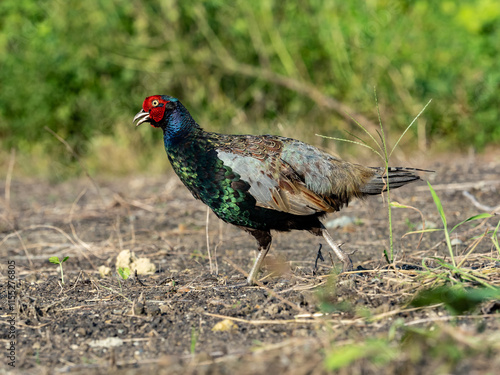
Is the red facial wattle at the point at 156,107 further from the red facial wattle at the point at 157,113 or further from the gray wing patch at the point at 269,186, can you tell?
the gray wing patch at the point at 269,186

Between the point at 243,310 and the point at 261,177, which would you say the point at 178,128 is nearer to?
the point at 261,177

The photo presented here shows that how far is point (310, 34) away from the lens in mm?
9797

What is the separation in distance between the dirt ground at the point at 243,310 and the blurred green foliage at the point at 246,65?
357 centimetres

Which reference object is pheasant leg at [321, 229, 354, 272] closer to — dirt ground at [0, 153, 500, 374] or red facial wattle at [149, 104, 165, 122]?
dirt ground at [0, 153, 500, 374]

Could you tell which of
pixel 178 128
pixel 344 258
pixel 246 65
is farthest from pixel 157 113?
pixel 246 65

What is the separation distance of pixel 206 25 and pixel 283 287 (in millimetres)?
7073

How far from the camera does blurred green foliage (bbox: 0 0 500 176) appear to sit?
899cm

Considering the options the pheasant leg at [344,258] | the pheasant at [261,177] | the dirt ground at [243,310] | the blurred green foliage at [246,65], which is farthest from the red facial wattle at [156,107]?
the blurred green foliage at [246,65]

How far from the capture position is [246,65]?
9789mm

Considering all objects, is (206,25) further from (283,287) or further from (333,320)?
(333,320)

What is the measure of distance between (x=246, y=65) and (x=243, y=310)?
7197 millimetres

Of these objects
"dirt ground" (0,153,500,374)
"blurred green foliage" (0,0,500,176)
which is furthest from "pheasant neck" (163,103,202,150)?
"blurred green foliage" (0,0,500,176)

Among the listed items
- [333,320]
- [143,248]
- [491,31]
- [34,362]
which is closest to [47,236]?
[143,248]

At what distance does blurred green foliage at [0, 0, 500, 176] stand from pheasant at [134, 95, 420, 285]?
4.60m
